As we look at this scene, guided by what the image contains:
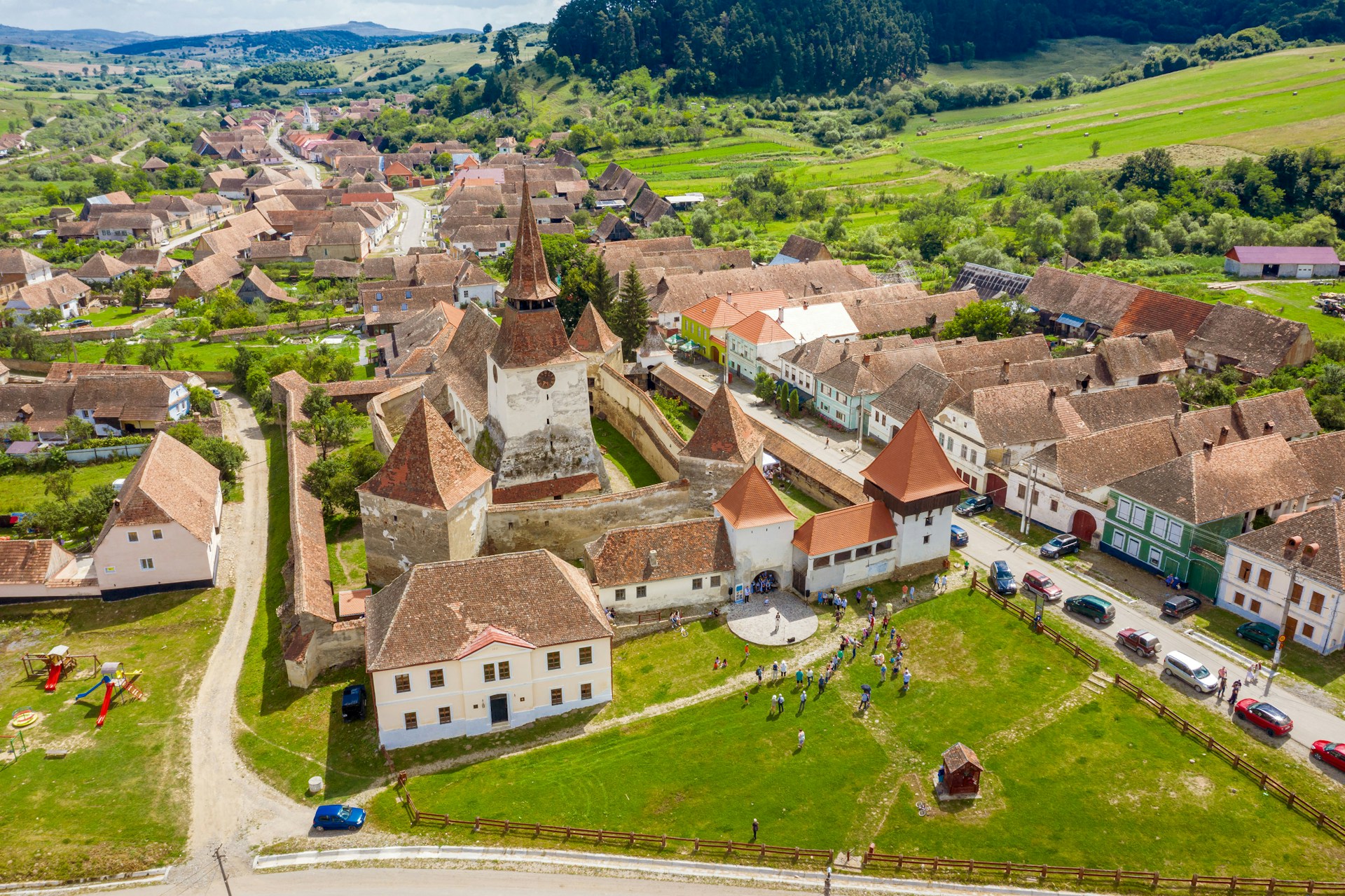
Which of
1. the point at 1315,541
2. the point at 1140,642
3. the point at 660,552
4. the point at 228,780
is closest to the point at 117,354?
the point at 228,780

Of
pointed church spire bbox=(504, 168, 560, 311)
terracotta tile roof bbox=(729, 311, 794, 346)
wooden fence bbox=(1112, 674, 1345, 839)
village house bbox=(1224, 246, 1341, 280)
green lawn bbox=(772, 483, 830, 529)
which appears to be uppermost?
pointed church spire bbox=(504, 168, 560, 311)

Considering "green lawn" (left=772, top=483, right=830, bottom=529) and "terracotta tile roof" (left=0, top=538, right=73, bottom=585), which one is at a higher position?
"green lawn" (left=772, top=483, right=830, bottom=529)

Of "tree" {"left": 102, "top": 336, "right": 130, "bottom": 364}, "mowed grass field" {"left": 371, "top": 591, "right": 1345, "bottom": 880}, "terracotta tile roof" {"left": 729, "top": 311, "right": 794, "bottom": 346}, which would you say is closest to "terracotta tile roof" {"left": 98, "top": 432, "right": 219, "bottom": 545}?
"mowed grass field" {"left": 371, "top": 591, "right": 1345, "bottom": 880}

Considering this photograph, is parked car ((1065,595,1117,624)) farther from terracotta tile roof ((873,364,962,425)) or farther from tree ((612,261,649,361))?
tree ((612,261,649,361))

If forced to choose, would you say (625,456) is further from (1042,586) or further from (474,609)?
(1042,586)

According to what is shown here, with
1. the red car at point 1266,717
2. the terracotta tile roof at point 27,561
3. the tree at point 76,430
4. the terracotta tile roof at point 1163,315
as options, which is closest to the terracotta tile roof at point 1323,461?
the red car at point 1266,717

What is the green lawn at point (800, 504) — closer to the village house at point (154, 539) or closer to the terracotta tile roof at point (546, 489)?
the terracotta tile roof at point (546, 489)
